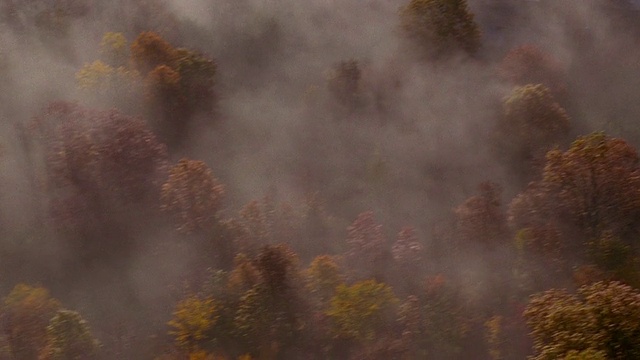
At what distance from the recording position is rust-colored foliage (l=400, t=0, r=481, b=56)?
203 feet

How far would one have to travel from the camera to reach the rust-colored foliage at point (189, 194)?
47.8 m

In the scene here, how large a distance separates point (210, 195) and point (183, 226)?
2808mm

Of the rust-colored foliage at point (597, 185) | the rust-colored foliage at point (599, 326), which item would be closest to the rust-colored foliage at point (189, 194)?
the rust-colored foliage at point (597, 185)

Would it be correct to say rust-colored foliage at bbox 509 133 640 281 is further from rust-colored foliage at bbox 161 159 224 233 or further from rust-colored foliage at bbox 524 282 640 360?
rust-colored foliage at bbox 161 159 224 233

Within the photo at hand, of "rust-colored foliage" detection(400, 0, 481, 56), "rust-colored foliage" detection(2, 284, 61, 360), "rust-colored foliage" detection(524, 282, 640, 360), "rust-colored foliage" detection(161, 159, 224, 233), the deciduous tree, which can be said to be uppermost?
"rust-colored foliage" detection(400, 0, 481, 56)

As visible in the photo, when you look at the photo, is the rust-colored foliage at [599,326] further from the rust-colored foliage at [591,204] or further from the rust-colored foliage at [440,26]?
the rust-colored foliage at [440,26]

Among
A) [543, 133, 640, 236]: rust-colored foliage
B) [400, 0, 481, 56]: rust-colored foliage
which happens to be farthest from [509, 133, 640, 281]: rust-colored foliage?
[400, 0, 481, 56]: rust-colored foliage

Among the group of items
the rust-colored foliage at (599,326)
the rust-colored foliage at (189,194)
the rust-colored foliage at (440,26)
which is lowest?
the rust-colored foliage at (599,326)

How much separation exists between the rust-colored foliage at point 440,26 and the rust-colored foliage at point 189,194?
25.1m

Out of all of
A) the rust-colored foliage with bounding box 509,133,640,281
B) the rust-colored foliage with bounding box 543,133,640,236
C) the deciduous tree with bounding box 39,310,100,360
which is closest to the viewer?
the deciduous tree with bounding box 39,310,100,360

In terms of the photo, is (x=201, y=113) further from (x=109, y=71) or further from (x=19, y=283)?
(x=19, y=283)

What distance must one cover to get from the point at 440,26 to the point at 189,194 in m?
27.2

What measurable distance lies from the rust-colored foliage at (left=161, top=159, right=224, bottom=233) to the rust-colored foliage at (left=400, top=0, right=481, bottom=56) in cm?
2511

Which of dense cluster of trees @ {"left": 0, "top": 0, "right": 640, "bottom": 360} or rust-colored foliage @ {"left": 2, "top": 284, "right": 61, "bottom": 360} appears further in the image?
dense cluster of trees @ {"left": 0, "top": 0, "right": 640, "bottom": 360}
